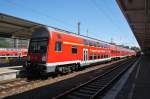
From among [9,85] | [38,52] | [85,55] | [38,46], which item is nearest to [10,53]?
[85,55]

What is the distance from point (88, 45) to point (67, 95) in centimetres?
1314

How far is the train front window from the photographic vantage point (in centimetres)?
1507

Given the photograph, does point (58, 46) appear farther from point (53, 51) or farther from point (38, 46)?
point (38, 46)

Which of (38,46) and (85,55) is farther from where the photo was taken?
(85,55)

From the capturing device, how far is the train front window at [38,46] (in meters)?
15.1

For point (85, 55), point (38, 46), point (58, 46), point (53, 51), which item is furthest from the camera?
point (85, 55)

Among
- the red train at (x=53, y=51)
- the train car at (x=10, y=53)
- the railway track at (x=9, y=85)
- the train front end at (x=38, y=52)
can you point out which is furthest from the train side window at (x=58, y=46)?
the train car at (x=10, y=53)

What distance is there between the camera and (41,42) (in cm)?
1547

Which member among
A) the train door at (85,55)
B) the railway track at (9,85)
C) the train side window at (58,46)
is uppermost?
the train side window at (58,46)

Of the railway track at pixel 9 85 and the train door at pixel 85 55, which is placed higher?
the train door at pixel 85 55

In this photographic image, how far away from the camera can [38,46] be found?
51.2ft

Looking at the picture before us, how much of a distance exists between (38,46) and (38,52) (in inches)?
19.7

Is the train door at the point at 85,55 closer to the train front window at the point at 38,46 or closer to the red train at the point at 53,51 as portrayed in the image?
the red train at the point at 53,51

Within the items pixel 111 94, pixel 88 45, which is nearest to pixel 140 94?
pixel 111 94
